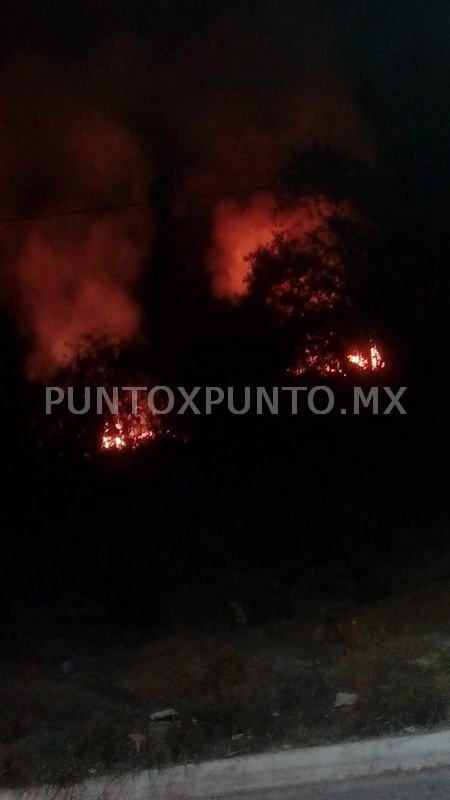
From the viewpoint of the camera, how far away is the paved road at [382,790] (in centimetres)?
325

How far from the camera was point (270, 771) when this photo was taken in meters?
3.50

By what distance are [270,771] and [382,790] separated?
20.3 inches

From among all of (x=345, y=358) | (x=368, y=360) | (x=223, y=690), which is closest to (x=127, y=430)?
(x=345, y=358)

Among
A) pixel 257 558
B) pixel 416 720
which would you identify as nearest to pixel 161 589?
pixel 257 558

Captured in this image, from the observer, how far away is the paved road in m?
3.25

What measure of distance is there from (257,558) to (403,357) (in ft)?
11.8

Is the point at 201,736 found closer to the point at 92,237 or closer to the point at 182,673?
the point at 182,673

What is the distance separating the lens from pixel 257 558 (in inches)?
294

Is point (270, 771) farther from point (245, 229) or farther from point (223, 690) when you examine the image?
point (245, 229)

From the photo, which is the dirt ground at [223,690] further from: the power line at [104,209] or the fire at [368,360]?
the power line at [104,209]

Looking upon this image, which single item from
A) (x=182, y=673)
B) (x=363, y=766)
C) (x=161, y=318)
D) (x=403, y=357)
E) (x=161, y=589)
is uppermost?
(x=161, y=318)

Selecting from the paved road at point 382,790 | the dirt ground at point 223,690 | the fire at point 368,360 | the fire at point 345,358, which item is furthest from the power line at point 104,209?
the paved road at point 382,790

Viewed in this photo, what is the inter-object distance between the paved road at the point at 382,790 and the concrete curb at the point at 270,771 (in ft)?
0.17

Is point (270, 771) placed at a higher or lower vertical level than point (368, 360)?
lower
